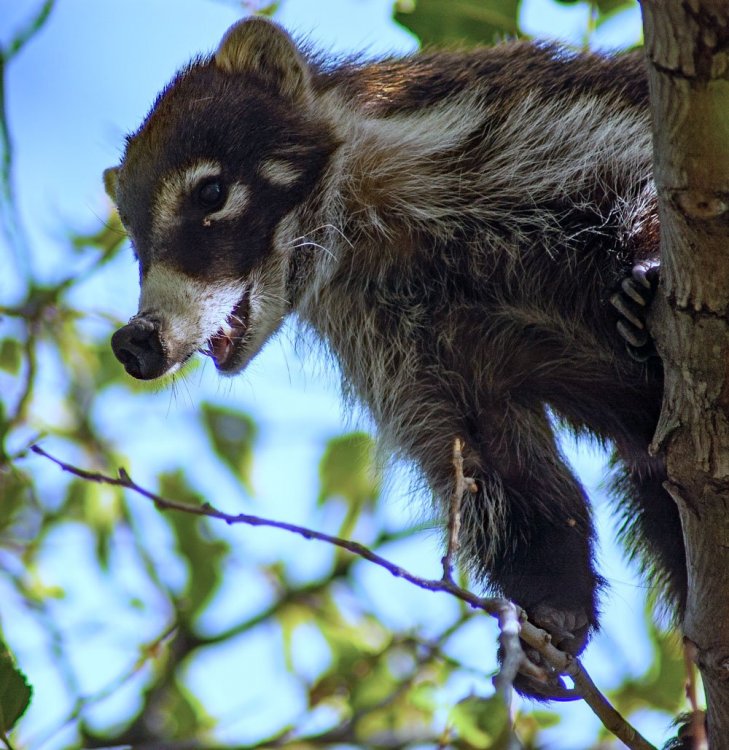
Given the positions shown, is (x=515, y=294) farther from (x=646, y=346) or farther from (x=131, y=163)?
(x=131, y=163)

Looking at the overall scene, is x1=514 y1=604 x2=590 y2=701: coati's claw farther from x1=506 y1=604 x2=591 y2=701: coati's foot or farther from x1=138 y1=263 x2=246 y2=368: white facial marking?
x1=138 y1=263 x2=246 y2=368: white facial marking

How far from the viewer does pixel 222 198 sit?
13.1 ft

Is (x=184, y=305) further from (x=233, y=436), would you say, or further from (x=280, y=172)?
(x=233, y=436)

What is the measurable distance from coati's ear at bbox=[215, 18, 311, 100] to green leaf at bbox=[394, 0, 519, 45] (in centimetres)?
44

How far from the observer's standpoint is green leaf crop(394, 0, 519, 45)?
161 inches

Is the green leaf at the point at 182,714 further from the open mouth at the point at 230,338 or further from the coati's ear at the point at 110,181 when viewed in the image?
the coati's ear at the point at 110,181

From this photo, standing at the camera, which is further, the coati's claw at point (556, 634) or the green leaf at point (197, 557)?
the green leaf at point (197, 557)

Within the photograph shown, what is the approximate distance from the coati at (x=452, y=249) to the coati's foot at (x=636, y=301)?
1.23 ft

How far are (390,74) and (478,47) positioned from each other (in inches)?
15.9

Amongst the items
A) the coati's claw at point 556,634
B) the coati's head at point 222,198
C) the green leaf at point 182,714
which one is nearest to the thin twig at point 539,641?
the coati's claw at point 556,634

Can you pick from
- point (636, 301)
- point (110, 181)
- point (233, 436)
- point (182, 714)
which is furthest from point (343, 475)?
point (636, 301)

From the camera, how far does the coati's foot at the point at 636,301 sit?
3.32 metres

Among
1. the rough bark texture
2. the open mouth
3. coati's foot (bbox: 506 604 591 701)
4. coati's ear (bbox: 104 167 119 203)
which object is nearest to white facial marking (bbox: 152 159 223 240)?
the open mouth

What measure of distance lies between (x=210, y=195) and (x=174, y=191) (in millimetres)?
124
